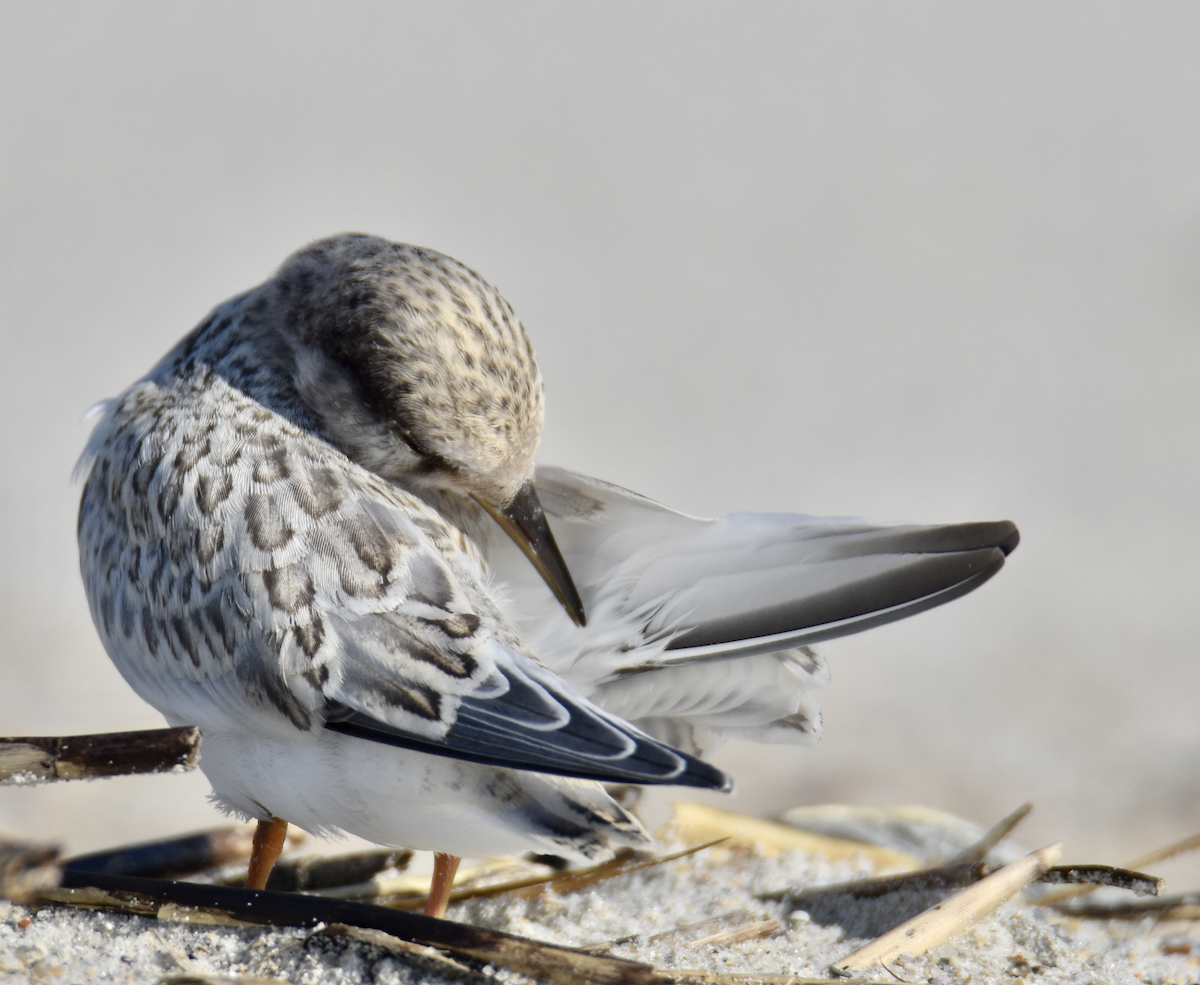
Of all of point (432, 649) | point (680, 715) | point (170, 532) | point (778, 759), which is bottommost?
point (778, 759)

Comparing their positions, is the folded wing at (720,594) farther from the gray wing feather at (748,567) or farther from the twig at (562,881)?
the twig at (562,881)

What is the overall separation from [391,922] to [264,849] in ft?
2.88

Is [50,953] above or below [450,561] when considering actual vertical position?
below

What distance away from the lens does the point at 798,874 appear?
11.0ft

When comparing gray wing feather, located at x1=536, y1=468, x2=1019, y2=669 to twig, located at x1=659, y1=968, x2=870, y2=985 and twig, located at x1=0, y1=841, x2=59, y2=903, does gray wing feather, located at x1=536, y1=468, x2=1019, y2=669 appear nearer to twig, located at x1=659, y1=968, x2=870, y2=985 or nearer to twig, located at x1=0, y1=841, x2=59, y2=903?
twig, located at x1=659, y1=968, x2=870, y2=985

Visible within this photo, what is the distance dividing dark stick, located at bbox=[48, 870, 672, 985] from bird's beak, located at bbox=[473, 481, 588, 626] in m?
0.90

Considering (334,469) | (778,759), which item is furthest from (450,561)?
(778,759)

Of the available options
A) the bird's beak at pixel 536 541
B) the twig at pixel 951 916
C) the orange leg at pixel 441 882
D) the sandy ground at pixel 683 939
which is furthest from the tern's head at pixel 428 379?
the twig at pixel 951 916

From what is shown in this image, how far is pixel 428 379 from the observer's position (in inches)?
107

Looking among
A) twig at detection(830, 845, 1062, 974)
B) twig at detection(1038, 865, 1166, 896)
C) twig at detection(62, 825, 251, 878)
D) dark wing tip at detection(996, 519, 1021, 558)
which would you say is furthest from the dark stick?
dark wing tip at detection(996, 519, 1021, 558)

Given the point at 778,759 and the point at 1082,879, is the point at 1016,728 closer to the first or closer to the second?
the point at 778,759

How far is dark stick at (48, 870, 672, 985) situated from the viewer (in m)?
2.12

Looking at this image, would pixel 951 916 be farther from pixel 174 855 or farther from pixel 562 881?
pixel 174 855

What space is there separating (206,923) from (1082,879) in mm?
1770
